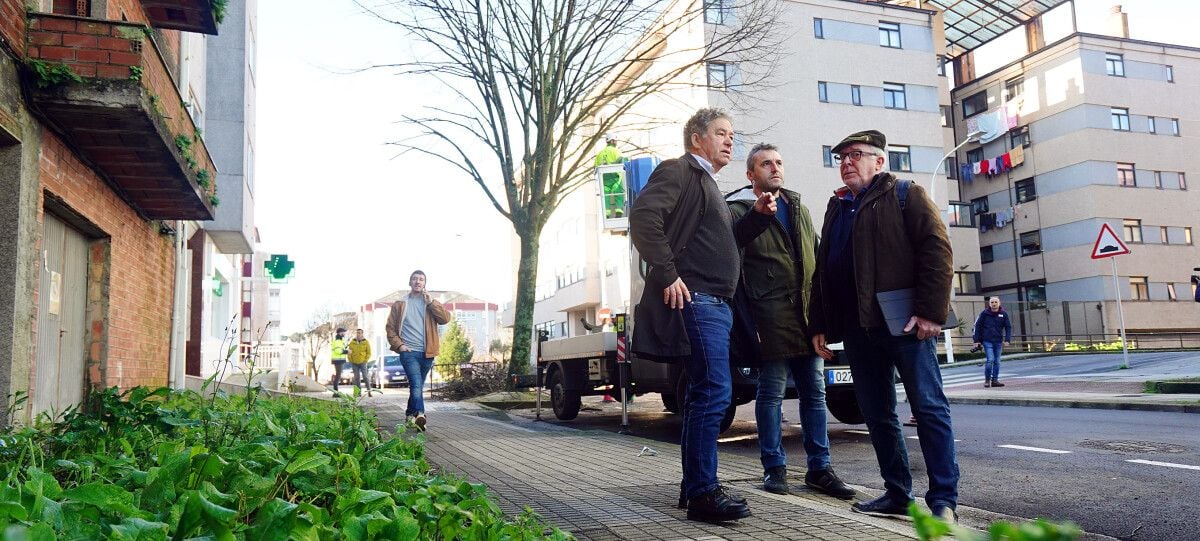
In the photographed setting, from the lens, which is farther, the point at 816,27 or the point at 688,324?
the point at 816,27

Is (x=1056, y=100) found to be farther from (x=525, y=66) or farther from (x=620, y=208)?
(x=620, y=208)

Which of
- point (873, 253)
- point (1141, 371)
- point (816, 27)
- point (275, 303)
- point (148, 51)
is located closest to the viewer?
point (873, 253)

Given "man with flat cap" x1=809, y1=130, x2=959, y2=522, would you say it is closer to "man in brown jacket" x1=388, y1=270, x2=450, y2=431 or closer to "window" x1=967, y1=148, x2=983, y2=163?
"man in brown jacket" x1=388, y1=270, x2=450, y2=431

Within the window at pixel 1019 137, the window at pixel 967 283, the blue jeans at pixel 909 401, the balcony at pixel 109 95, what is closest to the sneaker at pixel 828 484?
the blue jeans at pixel 909 401

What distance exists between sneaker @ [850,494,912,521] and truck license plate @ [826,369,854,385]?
3980 millimetres

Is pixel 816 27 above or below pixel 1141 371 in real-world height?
above

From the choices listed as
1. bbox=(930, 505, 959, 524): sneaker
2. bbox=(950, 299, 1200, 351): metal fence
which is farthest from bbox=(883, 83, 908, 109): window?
bbox=(930, 505, 959, 524): sneaker

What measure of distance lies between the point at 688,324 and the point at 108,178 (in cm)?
719

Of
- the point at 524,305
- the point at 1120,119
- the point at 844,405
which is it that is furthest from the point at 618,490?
the point at 1120,119

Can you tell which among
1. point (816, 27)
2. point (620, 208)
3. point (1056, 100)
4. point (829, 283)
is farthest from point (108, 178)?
point (1056, 100)

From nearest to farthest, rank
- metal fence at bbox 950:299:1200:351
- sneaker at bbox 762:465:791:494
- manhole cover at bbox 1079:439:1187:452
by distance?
sneaker at bbox 762:465:791:494, manhole cover at bbox 1079:439:1187:452, metal fence at bbox 950:299:1200:351

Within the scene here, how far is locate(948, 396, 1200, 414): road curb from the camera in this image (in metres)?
10.6

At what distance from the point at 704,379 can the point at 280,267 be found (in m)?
25.3

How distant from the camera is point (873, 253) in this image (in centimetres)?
421
